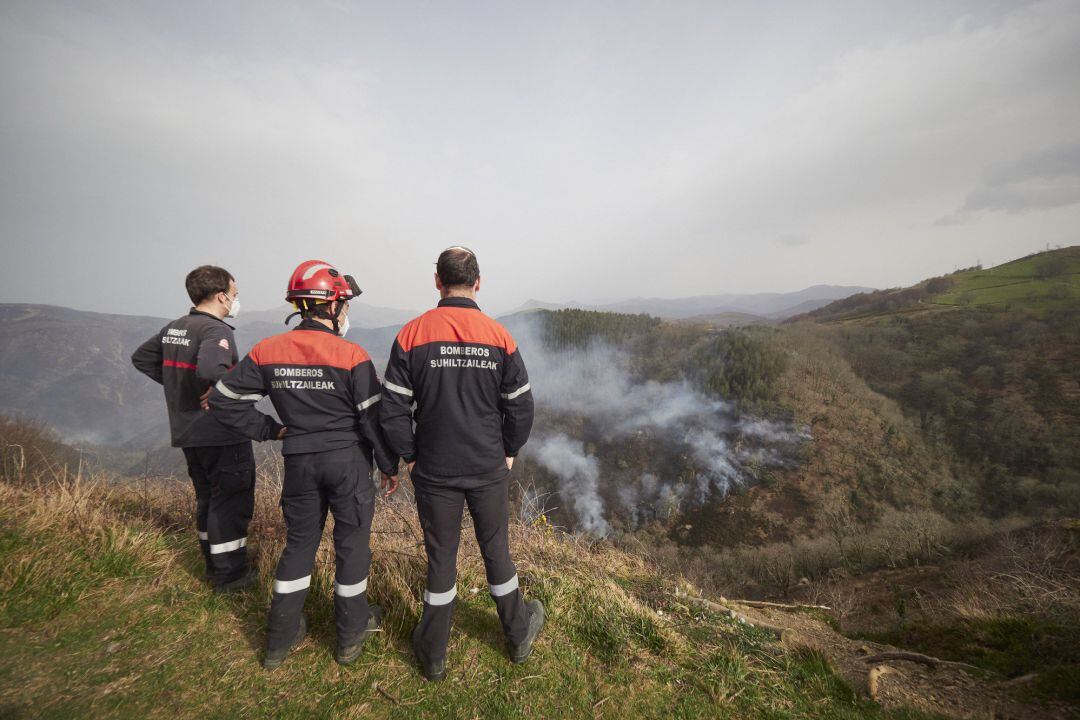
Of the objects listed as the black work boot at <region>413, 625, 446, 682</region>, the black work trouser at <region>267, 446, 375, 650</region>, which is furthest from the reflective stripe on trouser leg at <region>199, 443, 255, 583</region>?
the black work boot at <region>413, 625, 446, 682</region>

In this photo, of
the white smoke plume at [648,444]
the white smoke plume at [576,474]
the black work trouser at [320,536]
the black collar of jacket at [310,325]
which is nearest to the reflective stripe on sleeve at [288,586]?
the black work trouser at [320,536]

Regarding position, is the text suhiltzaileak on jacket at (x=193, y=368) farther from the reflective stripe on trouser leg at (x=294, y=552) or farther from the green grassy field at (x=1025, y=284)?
the green grassy field at (x=1025, y=284)

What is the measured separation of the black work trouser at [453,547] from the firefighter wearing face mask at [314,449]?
0.49m

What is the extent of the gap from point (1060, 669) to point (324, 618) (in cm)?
561

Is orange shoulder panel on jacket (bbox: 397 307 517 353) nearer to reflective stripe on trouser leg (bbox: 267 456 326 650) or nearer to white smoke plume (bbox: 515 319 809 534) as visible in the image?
reflective stripe on trouser leg (bbox: 267 456 326 650)

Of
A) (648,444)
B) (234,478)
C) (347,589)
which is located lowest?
(648,444)

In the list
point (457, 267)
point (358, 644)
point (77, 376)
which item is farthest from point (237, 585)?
point (77, 376)

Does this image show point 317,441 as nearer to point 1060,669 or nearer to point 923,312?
point 1060,669

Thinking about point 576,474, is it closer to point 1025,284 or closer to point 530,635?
point 530,635

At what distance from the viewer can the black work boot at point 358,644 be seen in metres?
2.63

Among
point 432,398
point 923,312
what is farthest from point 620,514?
point 923,312

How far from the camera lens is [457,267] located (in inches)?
110

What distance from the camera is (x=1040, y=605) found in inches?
171

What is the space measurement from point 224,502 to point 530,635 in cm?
283
